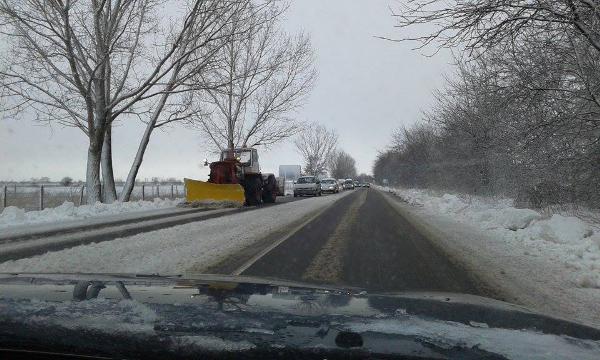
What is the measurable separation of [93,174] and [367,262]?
1829cm

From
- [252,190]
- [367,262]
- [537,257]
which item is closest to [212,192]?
[252,190]

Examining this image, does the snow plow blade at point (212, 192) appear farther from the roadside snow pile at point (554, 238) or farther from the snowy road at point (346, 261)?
the roadside snow pile at point (554, 238)

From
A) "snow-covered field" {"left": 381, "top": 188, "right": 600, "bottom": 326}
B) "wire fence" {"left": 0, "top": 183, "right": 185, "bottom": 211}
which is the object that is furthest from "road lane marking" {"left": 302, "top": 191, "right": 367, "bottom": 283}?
"wire fence" {"left": 0, "top": 183, "right": 185, "bottom": 211}

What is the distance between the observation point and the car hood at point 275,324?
2.20m

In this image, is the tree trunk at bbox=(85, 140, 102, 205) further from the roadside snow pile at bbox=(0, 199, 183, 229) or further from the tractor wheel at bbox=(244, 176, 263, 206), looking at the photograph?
the tractor wheel at bbox=(244, 176, 263, 206)

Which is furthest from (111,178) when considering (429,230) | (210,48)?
(429,230)

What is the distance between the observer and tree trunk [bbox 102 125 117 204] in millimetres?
25734

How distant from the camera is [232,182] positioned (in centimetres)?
2442

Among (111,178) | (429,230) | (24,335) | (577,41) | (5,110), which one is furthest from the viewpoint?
(111,178)

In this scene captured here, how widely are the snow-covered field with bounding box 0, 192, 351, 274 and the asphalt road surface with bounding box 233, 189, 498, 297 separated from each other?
95 cm

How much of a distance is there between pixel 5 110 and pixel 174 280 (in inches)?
804

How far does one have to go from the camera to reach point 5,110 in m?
21.2

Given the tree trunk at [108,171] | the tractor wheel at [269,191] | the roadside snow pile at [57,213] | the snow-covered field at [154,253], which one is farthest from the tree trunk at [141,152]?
the snow-covered field at [154,253]

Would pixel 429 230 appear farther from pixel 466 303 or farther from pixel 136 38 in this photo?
pixel 136 38
